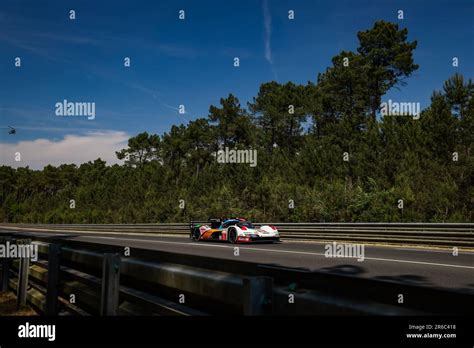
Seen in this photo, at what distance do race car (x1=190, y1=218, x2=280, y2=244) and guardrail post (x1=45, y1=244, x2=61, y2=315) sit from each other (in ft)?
41.2

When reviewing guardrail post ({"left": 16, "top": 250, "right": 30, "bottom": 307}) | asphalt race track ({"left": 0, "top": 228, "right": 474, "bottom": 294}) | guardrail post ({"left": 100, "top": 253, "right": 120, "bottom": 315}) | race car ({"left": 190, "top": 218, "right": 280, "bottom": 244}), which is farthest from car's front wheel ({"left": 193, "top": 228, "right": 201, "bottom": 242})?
guardrail post ({"left": 100, "top": 253, "right": 120, "bottom": 315})

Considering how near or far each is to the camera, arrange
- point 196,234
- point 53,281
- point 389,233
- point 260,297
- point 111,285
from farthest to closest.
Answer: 1. point 196,234
2. point 389,233
3. point 53,281
4. point 111,285
5. point 260,297

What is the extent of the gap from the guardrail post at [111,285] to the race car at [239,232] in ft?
45.7

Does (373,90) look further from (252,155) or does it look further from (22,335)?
(22,335)

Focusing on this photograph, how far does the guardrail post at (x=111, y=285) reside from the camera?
3.58 m

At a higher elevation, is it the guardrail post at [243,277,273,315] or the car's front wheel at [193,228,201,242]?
the guardrail post at [243,277,273,315]

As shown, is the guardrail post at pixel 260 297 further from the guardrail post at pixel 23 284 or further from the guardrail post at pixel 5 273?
the guardrail post at pixel 5 273

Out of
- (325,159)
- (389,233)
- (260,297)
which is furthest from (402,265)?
(325,159)

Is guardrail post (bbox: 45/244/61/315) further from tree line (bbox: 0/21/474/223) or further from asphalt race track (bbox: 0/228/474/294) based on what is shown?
tree line (bbox: 0/21/474/223)

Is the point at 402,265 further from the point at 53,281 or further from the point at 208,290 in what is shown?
the point at 208,290

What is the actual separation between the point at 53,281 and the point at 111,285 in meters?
1.91

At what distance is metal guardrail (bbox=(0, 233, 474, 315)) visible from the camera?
5.60ft

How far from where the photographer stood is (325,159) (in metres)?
33.6

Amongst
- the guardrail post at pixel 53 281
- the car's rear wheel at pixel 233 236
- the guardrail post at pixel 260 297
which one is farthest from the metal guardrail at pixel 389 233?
the guardrail post at pixel 260 297
